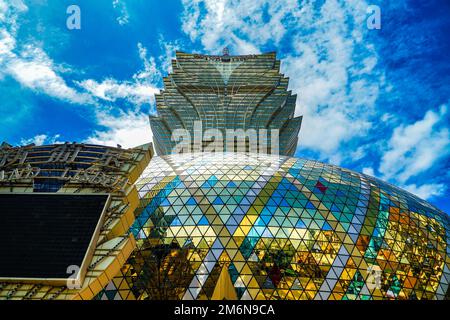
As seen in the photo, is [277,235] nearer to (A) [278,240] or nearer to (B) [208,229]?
(A) [278,240]

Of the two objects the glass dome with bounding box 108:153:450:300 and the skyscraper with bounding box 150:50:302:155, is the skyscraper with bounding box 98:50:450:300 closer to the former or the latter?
the glass dome with bounding box 108:153:450:300

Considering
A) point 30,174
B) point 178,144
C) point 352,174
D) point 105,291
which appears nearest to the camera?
point 30,174

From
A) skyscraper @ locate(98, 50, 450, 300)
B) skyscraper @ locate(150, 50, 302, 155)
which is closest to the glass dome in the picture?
skyscraper @ locate(98, 50, 450, 300)

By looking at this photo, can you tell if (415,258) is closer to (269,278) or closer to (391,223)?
(391,223)

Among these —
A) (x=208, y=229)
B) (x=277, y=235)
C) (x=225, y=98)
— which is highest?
(x=225, y=98)

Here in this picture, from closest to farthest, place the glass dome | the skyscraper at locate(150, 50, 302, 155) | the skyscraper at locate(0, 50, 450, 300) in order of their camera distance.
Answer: the skyscraper at locate(0, 50, 450, 300), the glass dome, the skyscraper at locate(150, 50, 302, 155)

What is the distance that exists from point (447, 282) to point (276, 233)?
12.5m

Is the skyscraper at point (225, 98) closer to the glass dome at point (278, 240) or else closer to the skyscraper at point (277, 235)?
the skyscraper at point (277, 235)

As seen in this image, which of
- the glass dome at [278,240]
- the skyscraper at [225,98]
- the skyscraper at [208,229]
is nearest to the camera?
the skyscraper at [208,229]

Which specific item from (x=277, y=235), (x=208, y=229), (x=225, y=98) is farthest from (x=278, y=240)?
(x=225, y=98)

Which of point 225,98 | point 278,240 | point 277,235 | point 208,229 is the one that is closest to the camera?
point 278,240

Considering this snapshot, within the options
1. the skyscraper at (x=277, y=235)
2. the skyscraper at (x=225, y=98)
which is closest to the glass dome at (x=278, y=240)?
the skyscraper at (x=277, y=235)

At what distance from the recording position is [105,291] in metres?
18.9

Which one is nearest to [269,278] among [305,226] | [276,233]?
[276,233]
